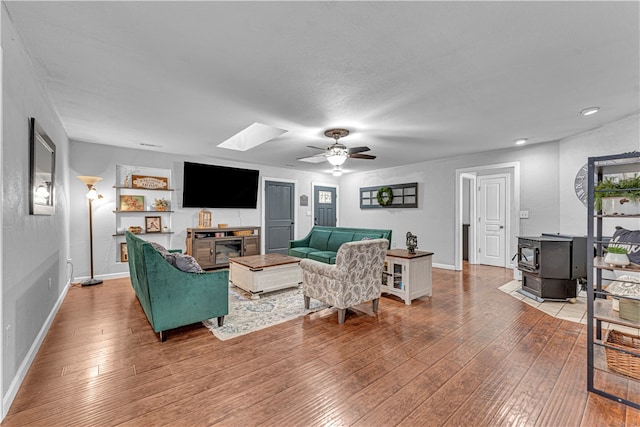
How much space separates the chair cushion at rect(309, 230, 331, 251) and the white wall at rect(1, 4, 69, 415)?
4.20 meters

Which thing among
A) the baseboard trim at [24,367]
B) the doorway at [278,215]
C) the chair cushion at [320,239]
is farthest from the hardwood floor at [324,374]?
the doorway at [278,215]

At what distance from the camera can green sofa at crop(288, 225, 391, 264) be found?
199 inches

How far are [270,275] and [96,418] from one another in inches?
99.6

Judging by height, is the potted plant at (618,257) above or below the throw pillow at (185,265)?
above

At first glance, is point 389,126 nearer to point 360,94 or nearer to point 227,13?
point 360,94

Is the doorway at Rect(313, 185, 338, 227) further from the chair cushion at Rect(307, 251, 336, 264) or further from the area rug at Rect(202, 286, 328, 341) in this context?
the area rug at Rect(202, 286, 328, 341)

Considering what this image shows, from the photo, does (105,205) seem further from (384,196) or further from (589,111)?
(589,111)

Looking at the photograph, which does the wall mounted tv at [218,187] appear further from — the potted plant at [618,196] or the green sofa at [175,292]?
the potted plant at [618,196]

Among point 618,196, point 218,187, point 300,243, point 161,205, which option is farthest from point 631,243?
point 161,205

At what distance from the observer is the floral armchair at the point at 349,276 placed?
119 inches

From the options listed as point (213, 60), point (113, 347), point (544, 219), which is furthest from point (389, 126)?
point (113, 347)

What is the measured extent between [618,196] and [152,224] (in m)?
6.57

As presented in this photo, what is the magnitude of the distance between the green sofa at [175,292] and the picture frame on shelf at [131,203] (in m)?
2.95

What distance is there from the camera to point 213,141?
4789mm
